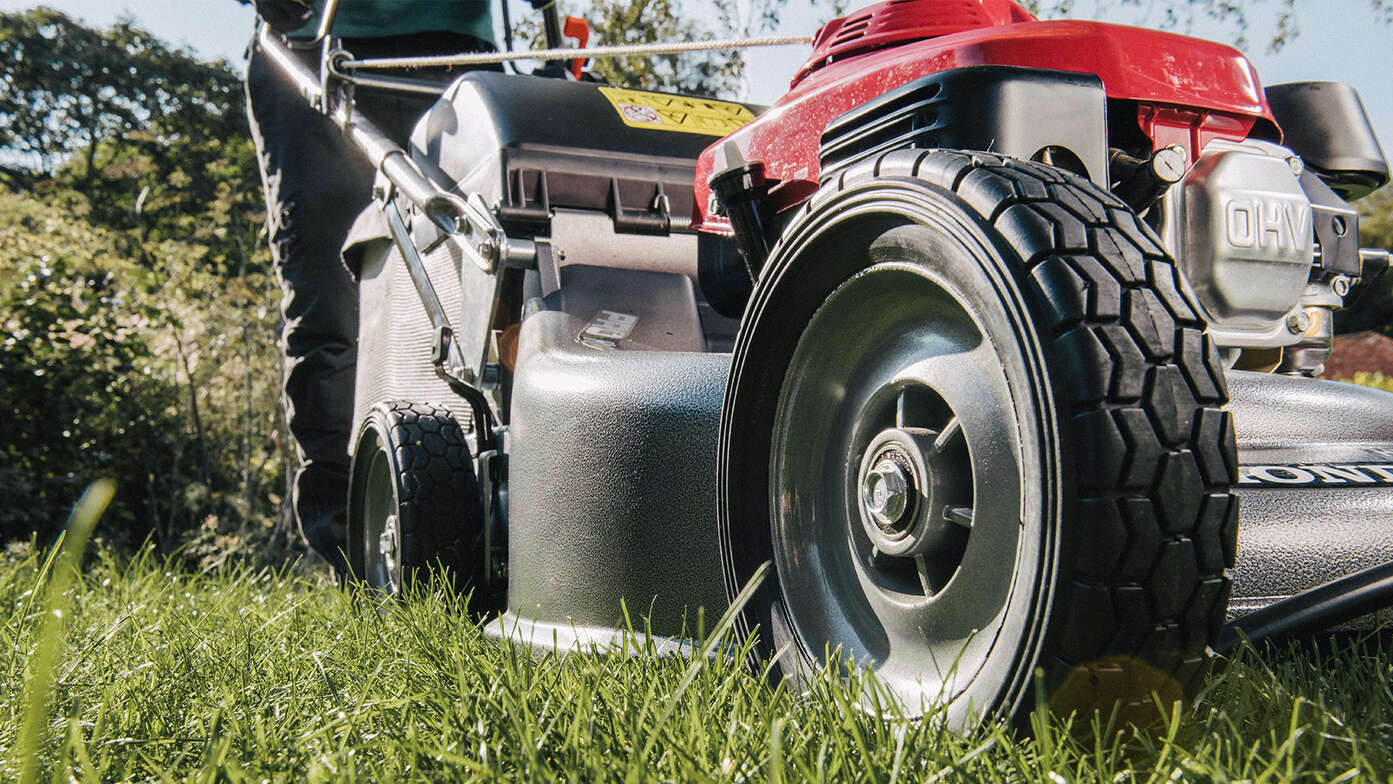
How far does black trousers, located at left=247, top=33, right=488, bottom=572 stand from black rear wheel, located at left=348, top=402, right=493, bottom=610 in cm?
121

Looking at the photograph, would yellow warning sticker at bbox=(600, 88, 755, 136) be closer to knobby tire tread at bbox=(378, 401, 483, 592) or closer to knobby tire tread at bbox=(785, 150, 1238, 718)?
knobby tire tread at bbox=(378, 401, 483, 592)

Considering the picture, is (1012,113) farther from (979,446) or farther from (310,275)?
(310,275)

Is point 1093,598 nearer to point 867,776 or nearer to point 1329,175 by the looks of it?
point 867,776

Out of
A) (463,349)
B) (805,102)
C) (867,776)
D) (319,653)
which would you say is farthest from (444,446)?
(867,776)

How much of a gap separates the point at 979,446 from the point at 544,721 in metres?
0.51

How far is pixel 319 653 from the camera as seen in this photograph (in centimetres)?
162

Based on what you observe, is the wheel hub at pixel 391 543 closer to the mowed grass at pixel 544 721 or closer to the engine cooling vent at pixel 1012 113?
the mowed grass at pixel 544 721

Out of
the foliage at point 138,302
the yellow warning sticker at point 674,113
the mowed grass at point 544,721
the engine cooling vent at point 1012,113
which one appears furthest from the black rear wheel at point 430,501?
the foliage at point 138,302

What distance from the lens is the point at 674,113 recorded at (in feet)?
8.47

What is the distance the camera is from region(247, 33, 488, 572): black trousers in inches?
134

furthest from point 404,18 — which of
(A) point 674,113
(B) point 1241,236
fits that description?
(B) point 1241,236

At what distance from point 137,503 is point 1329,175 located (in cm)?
680

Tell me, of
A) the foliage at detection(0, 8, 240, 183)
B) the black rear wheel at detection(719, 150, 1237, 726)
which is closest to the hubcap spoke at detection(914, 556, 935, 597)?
the black rear wheel at detection(719, 150, 1237, 726)

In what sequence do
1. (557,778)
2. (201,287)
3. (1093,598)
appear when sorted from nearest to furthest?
(1093,598) < (557,778) < (201,287)
